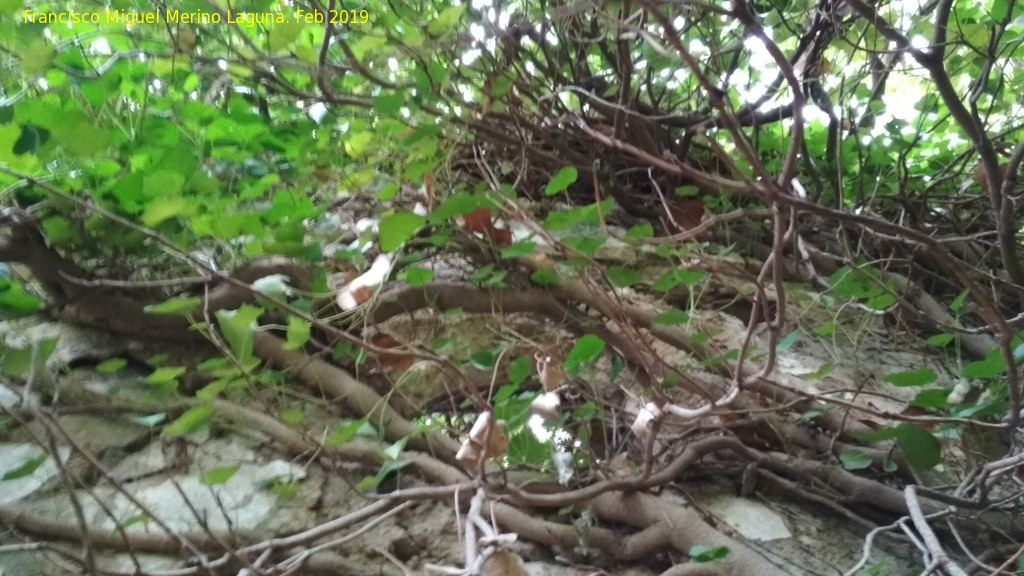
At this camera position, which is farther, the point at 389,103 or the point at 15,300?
the point at 15,300

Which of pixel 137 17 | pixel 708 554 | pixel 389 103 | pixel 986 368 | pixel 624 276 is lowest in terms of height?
pixel 708 554

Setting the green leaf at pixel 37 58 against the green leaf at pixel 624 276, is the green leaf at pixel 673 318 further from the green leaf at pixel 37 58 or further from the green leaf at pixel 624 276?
the green leaf at pixel 37 58

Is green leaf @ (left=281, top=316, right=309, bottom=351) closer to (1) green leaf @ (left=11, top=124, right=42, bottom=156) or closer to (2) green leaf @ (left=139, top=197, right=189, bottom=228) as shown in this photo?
(2) green leaf @ (left=139, top=197, right=189, bottom=228)

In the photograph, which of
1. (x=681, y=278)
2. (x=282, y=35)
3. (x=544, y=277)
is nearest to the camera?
(x=282, y=35)

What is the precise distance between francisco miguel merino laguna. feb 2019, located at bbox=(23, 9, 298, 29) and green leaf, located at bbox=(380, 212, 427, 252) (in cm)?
52

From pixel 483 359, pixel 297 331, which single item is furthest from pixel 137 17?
pixel 483 359

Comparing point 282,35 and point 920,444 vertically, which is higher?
point 282,35

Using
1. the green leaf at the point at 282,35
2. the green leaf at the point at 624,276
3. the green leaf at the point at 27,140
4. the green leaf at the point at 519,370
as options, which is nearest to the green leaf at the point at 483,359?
the green leaf at the point at 519,370

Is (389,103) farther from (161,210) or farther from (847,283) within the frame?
(847,283)

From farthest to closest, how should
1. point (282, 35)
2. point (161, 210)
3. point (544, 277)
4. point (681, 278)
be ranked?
point (544, 277), point (681, 278), point (282, 35), point (161, 210)

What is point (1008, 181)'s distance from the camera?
2.72ft

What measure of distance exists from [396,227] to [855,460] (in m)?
0.77

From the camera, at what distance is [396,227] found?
0.79 metres

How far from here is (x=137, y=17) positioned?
3.93 ft
